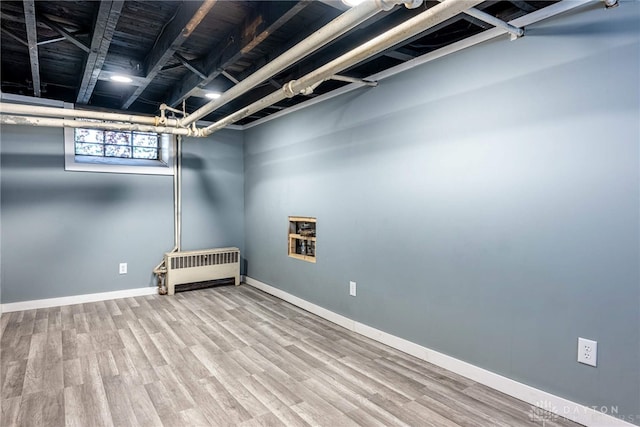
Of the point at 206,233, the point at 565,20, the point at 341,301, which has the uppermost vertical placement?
the point at 565,20

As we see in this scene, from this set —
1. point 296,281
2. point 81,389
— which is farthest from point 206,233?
point 81,389

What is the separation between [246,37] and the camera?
2404 millimetres

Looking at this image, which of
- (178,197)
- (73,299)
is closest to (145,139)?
(178,197)

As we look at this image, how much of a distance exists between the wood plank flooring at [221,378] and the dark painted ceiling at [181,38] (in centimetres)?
232

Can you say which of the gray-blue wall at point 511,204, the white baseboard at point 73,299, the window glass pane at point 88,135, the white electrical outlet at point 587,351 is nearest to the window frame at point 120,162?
the window glass pane at point 88,135

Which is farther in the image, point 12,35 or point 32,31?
point 12,35

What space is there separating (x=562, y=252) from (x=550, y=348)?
1.90 feet

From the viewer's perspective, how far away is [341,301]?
3525 mm

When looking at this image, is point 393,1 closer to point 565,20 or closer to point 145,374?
point 565,20

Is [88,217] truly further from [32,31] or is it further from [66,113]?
[32,31]

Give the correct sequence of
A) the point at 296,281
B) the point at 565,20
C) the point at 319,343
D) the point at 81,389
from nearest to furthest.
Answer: the point at 565,20 → the point at 81,389 → the point at 319,343 → the point at 296,281

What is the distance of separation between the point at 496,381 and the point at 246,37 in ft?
9.42

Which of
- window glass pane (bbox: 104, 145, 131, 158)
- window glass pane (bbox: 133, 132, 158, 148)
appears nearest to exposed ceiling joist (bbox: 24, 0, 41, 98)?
window glass pane (bbox: 104, 145, 131, 158)

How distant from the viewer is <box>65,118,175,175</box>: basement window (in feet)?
13.8
